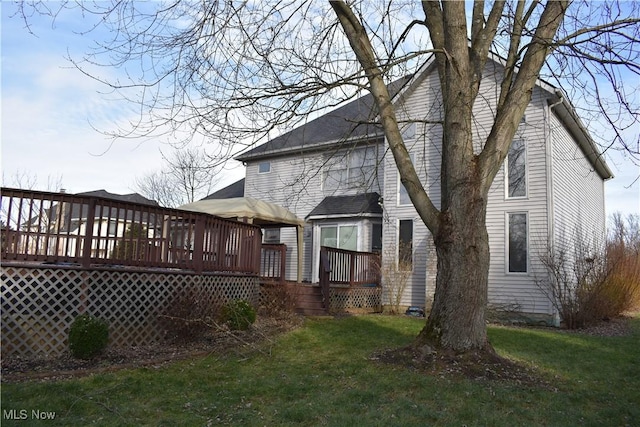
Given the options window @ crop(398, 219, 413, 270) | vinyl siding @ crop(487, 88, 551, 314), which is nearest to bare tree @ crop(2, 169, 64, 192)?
window @ crop(398, 219, 413, 270)

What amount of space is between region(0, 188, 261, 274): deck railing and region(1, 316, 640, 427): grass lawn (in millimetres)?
2103

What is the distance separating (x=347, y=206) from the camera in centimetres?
1675

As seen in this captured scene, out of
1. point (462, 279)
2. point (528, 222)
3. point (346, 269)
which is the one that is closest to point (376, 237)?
point (346, 269)

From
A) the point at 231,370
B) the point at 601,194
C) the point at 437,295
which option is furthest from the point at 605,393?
the point at 601,194

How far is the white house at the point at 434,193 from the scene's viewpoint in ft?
43.1

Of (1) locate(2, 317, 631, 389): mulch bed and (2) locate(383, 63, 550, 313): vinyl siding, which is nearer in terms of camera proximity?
(1) locate(2, 317, 631, 389): mulch bed

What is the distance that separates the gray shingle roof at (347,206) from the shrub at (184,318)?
27.7ft

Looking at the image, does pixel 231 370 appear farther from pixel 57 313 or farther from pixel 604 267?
pixel 604 267

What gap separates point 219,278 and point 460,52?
5844 millimetres

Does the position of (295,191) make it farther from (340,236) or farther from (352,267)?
(352,267)

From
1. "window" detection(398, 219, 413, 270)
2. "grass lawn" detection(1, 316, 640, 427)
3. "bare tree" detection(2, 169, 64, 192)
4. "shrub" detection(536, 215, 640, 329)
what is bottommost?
"grass lawn" detection(1, 316, 640, 427)

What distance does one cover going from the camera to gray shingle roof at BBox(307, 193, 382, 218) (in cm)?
1612

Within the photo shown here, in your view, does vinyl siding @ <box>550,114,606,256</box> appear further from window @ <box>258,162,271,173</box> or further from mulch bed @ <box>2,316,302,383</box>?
window @ <box>258,162,271,173</box>

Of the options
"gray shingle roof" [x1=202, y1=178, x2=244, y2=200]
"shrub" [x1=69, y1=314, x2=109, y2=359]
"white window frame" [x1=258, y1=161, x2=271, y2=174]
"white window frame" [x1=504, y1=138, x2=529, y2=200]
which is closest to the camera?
"shrub" [x1=69, y1=314, x2=109, y2=359]
